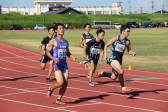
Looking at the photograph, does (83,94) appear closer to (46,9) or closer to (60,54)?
(60,54)

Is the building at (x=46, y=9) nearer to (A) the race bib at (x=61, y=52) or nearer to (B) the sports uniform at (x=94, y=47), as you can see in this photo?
(B) the sports uniform at (x=94, y=47)

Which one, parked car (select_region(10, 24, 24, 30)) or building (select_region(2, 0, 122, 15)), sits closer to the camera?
parked car (select_region(10, 24, 24, 30))

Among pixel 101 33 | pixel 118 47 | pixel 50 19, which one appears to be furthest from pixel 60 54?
pixel 50 19

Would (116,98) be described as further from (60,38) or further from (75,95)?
(60,38)

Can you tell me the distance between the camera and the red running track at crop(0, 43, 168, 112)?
8.95 m

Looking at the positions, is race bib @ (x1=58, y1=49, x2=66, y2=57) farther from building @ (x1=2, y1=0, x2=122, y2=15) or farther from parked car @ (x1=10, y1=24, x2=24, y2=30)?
building @ (x1=2, y1=0, x2=122, y2=15)

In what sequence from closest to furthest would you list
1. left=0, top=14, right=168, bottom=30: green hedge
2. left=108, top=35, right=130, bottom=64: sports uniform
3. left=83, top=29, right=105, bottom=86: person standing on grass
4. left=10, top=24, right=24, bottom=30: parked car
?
left=108, top=35, right=130, bottom=64: sports uniform → left=83, top=29, right=105, bottom=86: person standing on grass → left=10, top=24, right=24, bottom=30: parked car → left=0, top=14, right=168, bottom=30: green hedge

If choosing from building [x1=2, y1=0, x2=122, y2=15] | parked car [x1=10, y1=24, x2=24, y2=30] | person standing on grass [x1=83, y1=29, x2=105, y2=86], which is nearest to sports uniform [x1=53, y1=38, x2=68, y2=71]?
person standing on grass [x1=83, y1=29, x2=105, y2=86]

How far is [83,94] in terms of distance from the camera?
10.8 m

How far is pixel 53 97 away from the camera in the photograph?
10336 millimetres

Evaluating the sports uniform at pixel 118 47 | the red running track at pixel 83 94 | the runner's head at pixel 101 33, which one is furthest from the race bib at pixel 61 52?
the runner's head at pixel 101 33

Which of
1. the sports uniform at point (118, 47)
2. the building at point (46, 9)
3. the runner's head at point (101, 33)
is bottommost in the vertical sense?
the sports uniform at point (118, 47)

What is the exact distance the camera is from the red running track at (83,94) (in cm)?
895

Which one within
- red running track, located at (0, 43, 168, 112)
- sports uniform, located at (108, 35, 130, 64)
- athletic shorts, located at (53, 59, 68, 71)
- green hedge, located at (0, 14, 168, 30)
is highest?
green hedge, located at (0, 14, 168, 30)
